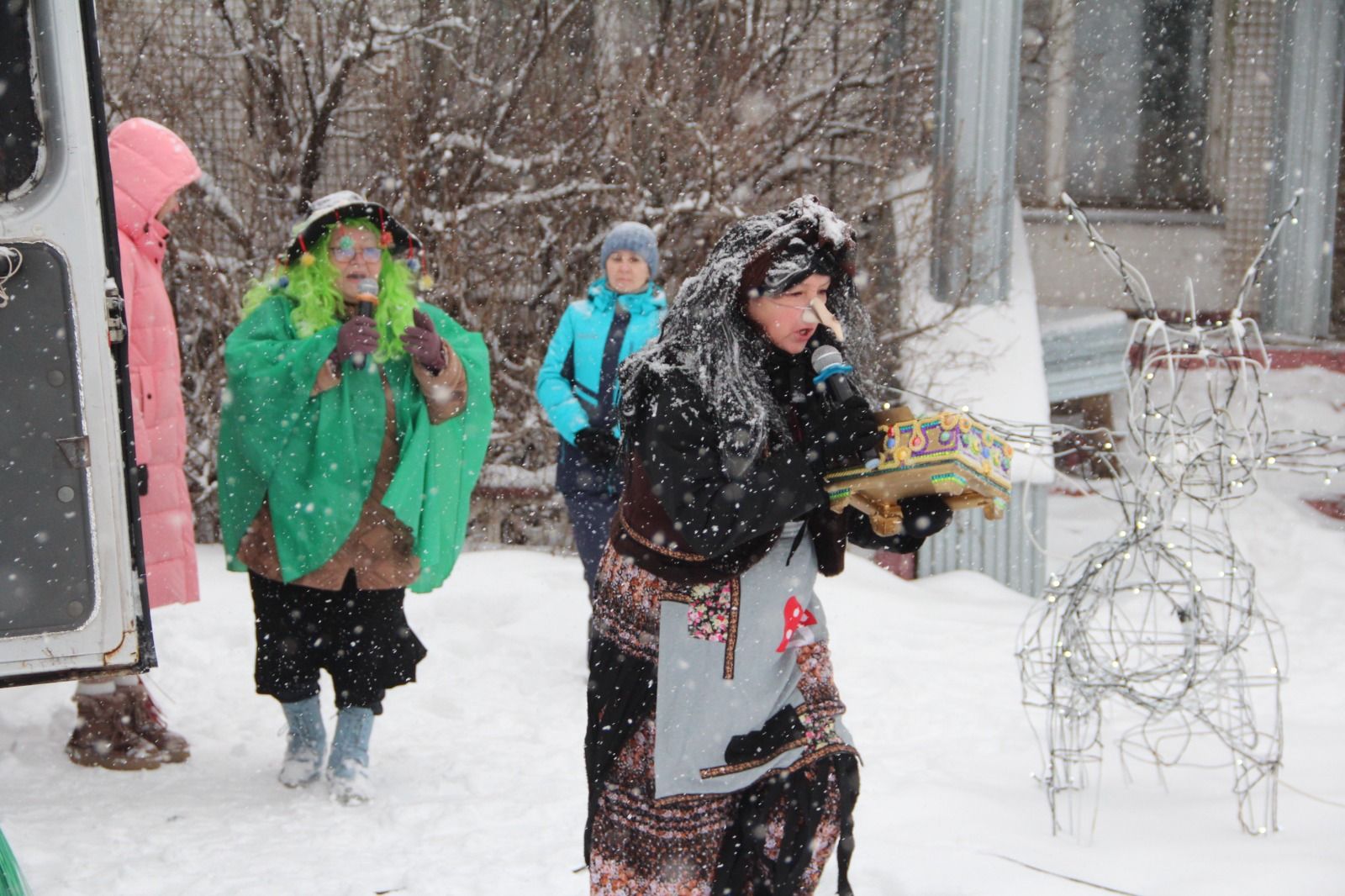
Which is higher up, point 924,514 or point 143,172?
point 143,172

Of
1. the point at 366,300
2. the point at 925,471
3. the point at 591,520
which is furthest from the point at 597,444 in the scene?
the point at 925,471

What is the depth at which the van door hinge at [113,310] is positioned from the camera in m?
3.31

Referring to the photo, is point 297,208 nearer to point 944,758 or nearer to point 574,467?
point 574,467

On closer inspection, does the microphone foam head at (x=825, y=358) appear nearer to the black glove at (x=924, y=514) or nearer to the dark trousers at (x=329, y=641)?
the black glove at (x=924, y=514)

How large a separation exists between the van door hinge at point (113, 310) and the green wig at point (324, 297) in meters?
0.83

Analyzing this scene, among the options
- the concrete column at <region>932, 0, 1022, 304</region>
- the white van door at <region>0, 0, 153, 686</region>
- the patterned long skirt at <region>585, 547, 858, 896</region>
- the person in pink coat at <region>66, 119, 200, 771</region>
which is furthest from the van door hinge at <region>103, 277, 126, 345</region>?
the concrete column at <region>932, 0, 1022, 304</region>

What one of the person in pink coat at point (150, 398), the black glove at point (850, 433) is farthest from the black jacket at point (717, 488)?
the person in pink coat at point (150, 398)

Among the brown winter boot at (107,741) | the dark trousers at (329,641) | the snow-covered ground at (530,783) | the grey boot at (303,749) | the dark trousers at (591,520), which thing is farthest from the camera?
the dark trousers at (591,520)

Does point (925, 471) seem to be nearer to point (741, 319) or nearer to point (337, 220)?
point (741, 319)

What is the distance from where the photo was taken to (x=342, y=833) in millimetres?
3928

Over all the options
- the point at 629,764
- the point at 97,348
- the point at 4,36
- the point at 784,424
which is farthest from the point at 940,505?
the point at 4,36

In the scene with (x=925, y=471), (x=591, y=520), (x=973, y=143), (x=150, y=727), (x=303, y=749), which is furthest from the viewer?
(x=973, y=143)

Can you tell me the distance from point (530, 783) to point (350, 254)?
1.80 meters

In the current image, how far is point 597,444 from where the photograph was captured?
512cm
